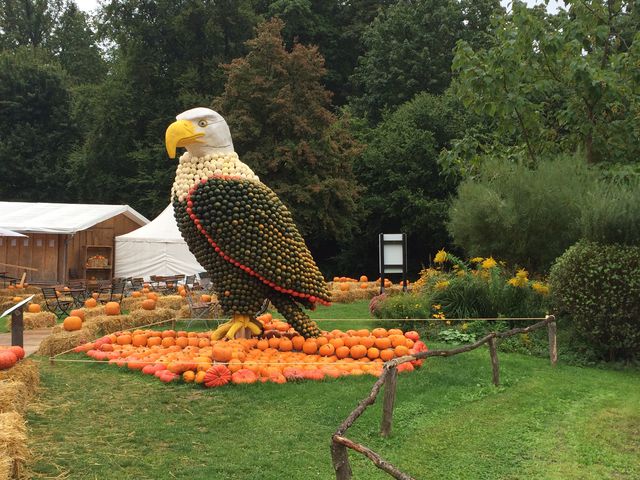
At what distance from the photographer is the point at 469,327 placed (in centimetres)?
1119

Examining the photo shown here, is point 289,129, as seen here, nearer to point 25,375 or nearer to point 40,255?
point 40,255

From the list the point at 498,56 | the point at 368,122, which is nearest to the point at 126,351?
the point at 498,56

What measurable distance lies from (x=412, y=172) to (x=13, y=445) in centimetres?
2261

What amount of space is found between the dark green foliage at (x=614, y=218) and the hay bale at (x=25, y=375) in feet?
27.4

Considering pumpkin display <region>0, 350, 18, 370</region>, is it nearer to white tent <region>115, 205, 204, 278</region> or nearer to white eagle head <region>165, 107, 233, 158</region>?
white eagle head <region>165, 107, 233, 158</region>

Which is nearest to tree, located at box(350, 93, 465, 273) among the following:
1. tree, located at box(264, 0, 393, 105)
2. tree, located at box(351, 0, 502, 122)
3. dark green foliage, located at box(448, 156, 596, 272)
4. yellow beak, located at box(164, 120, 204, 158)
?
tree, located at box(351, 0, 502, 122)

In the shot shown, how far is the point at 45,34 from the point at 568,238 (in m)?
42.8

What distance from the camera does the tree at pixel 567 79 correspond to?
1380cm

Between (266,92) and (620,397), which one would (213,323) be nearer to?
(620,397)

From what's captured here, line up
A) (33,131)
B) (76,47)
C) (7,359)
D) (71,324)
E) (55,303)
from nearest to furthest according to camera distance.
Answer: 1. (7,359)
2. (71,324)
3. (55,303)
4. (33,131)
5. (76,47)

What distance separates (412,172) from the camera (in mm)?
25766

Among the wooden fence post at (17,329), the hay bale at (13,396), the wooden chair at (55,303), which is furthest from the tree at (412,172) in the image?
the hay bale at (13,396)

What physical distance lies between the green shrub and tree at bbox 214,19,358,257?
13.6m

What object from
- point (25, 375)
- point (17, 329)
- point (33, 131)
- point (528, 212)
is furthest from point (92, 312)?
point (33, 131)
